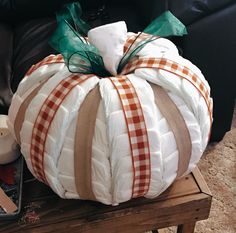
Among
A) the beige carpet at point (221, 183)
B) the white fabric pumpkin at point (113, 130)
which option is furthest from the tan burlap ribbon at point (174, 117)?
the beige carpet at point (221, 183)

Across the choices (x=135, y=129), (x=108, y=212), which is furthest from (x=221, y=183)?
(x=135, y=129)

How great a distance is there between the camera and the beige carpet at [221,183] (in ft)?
3.72

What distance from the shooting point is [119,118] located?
2.02 feet

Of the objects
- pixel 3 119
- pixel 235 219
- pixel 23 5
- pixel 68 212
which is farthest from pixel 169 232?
pixel 23 5

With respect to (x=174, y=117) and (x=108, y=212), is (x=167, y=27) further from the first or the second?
(x=108, y=212)

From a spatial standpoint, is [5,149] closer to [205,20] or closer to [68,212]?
[68,212]

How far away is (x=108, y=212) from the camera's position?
750 millimetres

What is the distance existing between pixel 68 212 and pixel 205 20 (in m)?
0.60

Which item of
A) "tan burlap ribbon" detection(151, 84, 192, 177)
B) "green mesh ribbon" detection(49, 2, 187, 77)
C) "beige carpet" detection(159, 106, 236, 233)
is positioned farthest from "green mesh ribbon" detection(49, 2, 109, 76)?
"beige carpet" detection(159, 106, 236, 233)

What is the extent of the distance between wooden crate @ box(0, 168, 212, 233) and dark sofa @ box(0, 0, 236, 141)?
0.34 meters

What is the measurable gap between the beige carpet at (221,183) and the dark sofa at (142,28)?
0.17 feet

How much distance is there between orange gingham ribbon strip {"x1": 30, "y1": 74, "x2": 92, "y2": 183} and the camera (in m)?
0.65

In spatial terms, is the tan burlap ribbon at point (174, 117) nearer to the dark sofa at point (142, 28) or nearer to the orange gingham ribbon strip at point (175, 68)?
the orange gingham ribbon strip at point (175, 68)

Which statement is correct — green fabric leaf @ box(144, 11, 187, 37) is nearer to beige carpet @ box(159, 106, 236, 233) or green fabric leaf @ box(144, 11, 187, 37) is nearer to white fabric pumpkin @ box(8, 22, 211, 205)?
white fabric pumpkin @ box(8, 22, 211, 205)
